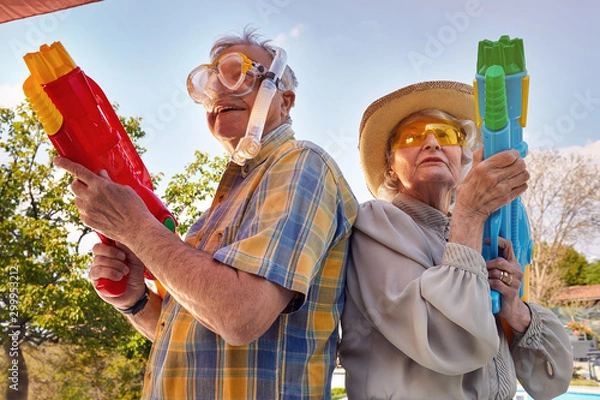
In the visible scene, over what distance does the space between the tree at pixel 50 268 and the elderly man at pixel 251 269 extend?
7.29 meters

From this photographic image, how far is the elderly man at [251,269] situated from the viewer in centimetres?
99

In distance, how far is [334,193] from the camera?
1201mm

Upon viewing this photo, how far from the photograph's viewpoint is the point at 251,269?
990 mm

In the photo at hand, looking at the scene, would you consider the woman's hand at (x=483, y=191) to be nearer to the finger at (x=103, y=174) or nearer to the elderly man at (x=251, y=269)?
the elderly man at (x=251, y=269)

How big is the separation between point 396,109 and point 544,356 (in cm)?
86

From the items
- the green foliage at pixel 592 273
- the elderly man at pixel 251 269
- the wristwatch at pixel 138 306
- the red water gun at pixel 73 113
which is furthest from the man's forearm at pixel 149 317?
the green foliage at pixel 592 273

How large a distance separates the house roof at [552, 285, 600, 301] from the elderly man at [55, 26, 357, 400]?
54.2 feet

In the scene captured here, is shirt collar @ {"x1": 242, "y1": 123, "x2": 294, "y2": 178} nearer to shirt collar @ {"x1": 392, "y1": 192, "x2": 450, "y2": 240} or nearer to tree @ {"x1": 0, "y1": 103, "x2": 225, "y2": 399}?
shirt collar @ {"x1": 392, "y1": 192, "x2": 450, "y2": 240}

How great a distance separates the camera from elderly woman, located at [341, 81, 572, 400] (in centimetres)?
115

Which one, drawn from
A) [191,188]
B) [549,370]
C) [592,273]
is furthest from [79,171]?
[592,273]

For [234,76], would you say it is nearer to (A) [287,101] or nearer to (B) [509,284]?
(A) [287,101]

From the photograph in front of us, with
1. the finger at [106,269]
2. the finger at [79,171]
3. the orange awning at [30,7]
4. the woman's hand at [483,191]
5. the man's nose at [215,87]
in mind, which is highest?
the orange awning at [30,7]

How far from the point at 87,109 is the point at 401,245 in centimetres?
79

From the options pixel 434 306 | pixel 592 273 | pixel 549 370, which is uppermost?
pixel 592 273
